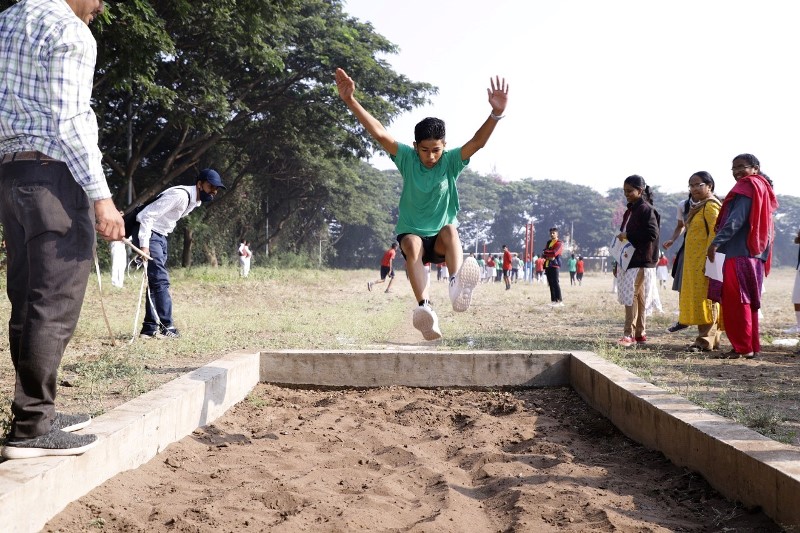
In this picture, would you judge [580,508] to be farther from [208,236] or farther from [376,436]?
[208,236]

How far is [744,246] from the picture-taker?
7789 mm

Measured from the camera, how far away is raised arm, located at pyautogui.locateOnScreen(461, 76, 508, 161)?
578 centimetres

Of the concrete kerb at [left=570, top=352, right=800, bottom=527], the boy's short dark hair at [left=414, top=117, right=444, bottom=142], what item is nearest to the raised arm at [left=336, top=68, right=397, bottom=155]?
the boy's short dark hair at [left=414, top=117, right=444, bottom=142]

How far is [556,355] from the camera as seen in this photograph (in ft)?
20.7

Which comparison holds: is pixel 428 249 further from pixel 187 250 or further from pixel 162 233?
pixel 187 250

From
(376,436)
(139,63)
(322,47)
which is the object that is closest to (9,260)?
(376,436)


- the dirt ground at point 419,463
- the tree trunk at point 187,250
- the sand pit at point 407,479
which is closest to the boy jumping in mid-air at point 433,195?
the dirt ground at point 419,463

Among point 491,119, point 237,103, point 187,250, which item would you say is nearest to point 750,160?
point 491,119

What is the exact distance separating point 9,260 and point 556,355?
4256mm

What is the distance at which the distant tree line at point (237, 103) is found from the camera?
15.0m

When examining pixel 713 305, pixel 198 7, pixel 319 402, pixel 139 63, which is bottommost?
pixel 319 402

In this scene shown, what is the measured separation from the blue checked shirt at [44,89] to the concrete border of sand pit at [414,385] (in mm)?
1150

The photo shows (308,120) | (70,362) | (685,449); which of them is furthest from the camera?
(308,120)

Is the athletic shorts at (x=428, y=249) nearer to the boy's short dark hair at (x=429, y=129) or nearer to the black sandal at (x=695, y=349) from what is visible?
the boy's short dark hair at (x=429, y=129)
